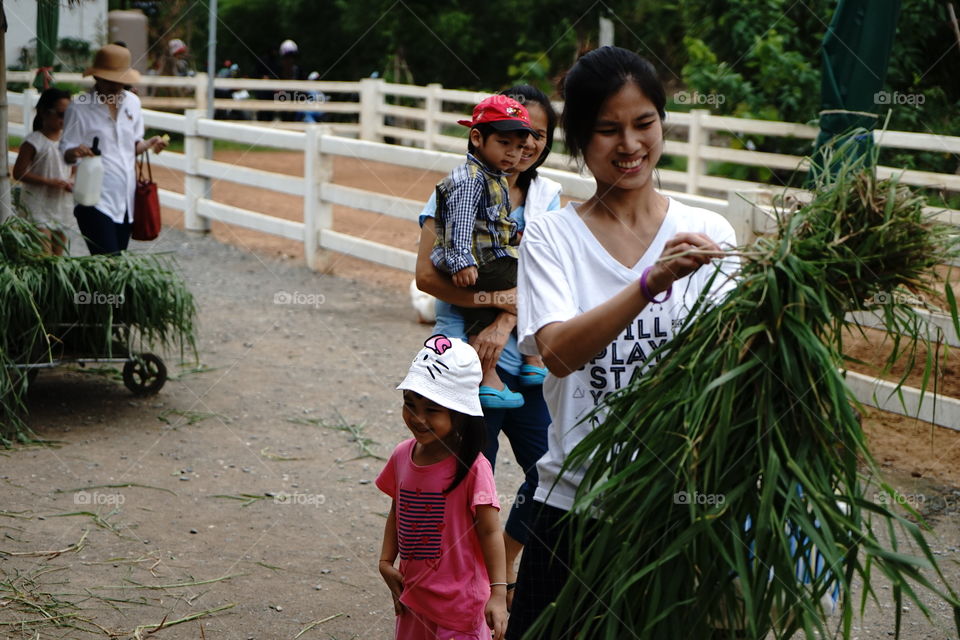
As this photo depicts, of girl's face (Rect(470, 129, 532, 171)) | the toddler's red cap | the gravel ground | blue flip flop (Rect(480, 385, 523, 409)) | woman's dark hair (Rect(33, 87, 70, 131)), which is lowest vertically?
the gravel ground

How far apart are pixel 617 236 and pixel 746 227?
11.6 ft

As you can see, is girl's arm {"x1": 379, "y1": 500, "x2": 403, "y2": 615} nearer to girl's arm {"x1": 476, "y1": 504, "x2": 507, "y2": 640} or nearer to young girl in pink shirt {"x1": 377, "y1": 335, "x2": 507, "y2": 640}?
young girl in pink shirt {"x1": 377, "y1": 335, "x2": 507, "y2": 640}

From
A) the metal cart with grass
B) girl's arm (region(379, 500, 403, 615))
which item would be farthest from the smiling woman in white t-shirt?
the metal cart with grass

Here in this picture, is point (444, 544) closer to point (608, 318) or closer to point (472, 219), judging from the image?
point (608, 318)

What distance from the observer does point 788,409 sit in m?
1.79

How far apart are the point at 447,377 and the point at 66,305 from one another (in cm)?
342

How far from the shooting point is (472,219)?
139 inches

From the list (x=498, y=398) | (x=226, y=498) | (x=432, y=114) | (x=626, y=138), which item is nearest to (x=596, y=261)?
(x=626, y=138)

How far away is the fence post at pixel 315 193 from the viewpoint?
9844mm

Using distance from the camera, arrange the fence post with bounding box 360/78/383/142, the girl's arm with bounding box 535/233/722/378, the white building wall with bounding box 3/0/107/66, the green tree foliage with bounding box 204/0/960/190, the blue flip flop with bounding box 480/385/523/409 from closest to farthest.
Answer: the girl's arm with bounding box 535/233/722/378 → the blue flip flop with bounding box 480/385/523/409 → the green tree foliage with bounding box 204/0/960/190 → the fence post with bounding box 360/78/383/142 → the white building wall with bounding box 3/0/107/66

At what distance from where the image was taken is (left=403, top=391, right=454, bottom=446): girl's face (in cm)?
273

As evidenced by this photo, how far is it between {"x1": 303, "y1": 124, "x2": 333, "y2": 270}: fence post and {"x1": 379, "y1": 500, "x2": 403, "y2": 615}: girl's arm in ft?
23.7

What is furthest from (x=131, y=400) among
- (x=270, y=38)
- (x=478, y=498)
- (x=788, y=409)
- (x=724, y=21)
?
(x=270, y=38)

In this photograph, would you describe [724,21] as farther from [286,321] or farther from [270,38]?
[270,38]
